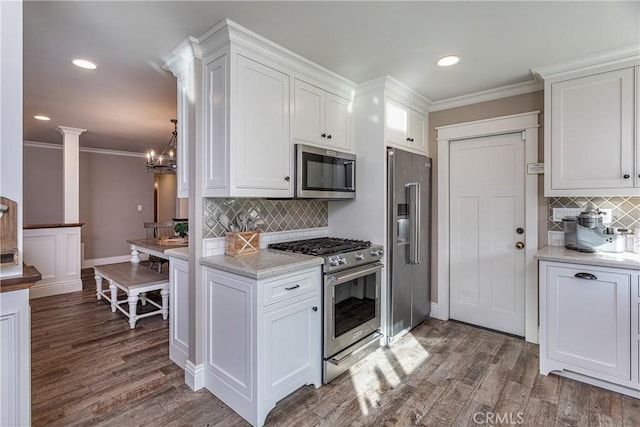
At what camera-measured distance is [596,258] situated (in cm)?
219

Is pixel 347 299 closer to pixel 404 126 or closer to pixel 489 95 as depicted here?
pixel 404 126

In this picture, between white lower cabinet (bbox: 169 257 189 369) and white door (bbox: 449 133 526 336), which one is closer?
white lower cabinet (bbox: 169 257 189 369)

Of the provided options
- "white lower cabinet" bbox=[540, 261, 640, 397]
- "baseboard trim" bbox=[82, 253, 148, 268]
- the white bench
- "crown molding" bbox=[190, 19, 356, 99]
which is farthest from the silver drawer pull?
"baseboard trim" bbox=[82, 253, 148, 268]

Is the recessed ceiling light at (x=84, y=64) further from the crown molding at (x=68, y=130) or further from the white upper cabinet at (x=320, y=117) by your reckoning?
the crown molding at (x=68, y=130)

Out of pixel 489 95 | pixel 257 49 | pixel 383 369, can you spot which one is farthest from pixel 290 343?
pixel 489 95

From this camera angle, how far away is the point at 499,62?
2.49 metres

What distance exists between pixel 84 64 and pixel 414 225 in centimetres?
316

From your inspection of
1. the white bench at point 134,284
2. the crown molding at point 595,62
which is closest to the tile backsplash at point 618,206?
the crown molding at point 595,62

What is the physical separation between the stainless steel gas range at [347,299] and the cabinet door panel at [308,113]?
0.91 meters

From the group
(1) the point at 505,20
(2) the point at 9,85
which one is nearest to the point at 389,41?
(1) the point at 505,20

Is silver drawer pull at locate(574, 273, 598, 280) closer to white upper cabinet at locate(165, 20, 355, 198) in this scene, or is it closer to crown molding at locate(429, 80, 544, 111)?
crown molding at locate(429, 80, 544, 111)

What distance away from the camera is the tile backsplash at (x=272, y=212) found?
2.36m

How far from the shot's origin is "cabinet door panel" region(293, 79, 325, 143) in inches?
98.7

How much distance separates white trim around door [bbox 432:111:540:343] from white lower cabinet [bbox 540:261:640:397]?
0.61m
